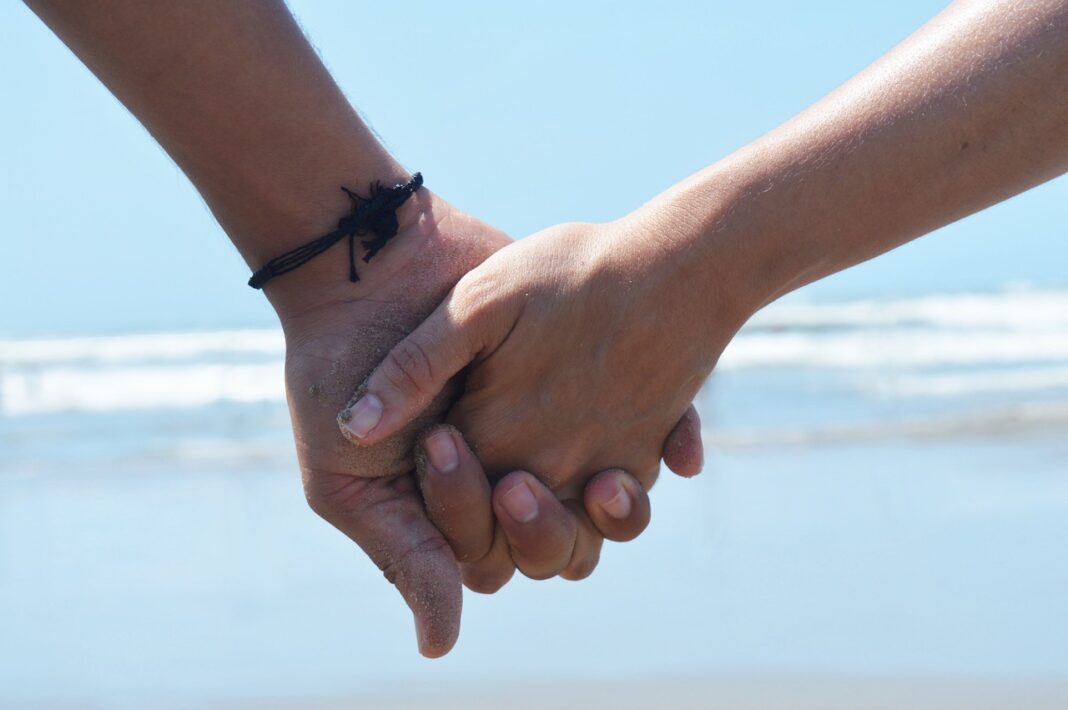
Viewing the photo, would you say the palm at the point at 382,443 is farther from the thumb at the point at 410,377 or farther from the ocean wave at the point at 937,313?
the ocean wave at the point at 937,313

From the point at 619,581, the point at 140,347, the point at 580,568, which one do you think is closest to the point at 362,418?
the point at 580,568

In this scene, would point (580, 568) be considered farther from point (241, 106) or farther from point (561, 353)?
point (241, 106)

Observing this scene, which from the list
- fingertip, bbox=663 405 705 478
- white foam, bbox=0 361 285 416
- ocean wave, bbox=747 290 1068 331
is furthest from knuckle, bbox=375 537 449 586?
ocean wave, bbox=747 290 1068 331

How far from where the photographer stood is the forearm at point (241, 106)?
1790 millimetres

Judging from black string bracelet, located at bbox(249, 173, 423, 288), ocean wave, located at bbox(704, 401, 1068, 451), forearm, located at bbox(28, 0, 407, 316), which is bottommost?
black string bracelet, located at bbox(249, 173, 423, 288)

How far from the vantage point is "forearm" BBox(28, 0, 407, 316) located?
1790mm

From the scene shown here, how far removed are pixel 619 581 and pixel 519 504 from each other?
5.23 feet

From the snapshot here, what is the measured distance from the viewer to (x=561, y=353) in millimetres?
2115

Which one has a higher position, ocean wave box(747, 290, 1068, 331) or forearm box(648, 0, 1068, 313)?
ocean wave box(747, 290, 1068, 331)

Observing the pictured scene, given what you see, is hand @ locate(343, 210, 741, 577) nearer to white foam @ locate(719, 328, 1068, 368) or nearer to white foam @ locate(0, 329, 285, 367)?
white foam @ locate(719, 328, 1068, 368)

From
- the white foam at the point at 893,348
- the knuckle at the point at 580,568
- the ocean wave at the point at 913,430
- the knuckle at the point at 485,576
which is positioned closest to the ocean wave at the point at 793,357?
the white foam at the point at 893,348

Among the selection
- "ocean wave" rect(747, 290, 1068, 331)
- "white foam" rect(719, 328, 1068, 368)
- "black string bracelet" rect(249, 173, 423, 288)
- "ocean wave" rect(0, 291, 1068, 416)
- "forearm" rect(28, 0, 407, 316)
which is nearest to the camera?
"forearm" rect(28, 0, 407, 316)

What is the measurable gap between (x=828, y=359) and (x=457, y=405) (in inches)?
371

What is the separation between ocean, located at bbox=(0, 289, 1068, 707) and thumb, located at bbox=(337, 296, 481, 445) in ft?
4.05
